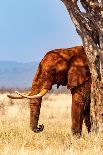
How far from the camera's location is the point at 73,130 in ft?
40.4

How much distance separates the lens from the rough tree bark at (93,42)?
11.6 metres

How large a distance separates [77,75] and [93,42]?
2.93 feet

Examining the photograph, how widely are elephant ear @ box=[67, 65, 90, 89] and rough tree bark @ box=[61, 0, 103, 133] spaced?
0.50 metres

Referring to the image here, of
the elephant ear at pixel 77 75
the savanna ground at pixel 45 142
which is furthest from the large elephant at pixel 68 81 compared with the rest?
the savanna ground at pixel 45 142

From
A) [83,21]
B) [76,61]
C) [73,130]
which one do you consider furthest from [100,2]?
[73,130]

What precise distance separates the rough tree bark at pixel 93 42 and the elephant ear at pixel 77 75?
0.50 m

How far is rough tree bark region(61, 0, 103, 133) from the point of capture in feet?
38.2

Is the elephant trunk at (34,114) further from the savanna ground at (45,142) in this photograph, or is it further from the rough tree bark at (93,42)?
the rough tree bark at (93,42)

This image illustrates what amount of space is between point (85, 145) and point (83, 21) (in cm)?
239

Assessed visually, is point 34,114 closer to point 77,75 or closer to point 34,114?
point 34,114

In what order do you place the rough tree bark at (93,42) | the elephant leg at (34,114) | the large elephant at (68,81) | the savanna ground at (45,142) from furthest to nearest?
the large elephant at (68,81)
the elephant leg at (34,114)
the rough tree bark at (93,42)
the savanna ground at (45,142)

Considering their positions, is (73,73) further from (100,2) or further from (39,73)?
(100,2)

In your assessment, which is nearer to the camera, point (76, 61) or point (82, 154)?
point (82, 154)

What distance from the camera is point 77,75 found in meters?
12.4
